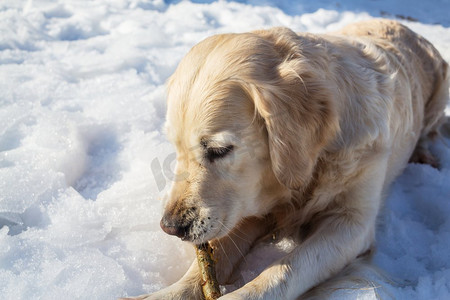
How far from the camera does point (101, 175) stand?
11.8ft

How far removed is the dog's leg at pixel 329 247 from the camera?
227 cm

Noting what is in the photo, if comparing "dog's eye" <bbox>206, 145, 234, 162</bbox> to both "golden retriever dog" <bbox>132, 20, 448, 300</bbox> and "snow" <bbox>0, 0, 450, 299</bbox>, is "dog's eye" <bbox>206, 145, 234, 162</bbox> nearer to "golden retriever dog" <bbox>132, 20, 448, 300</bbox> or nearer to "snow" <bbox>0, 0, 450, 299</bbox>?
"golden retriever dog" <bbox>132, 20, 448, 300</bbox>

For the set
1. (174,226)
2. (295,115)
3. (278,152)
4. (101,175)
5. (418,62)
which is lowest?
(101,175)

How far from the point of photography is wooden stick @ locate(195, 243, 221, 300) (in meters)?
2.35

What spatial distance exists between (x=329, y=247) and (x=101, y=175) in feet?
6.37

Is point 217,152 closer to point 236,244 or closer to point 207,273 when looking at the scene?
point 207,273

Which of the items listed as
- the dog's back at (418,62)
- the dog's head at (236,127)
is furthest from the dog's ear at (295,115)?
the dog's back at (418,62)

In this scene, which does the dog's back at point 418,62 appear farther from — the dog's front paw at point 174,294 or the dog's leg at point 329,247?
the dog's front paw at point 174,294

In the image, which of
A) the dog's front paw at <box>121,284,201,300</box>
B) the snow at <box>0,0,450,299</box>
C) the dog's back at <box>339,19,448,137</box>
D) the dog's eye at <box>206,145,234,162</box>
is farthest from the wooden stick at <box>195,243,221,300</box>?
the dog's back at <box>339,19,448,137</box>

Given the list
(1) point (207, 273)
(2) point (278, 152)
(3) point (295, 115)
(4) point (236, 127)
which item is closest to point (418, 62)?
(3) point (295, 115)

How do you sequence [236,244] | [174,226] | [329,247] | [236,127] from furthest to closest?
[236,244], [329,247], [236,127], [174,226]

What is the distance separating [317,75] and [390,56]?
1087mm

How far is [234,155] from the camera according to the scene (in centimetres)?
230

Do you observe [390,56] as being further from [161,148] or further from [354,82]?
[161,148]
